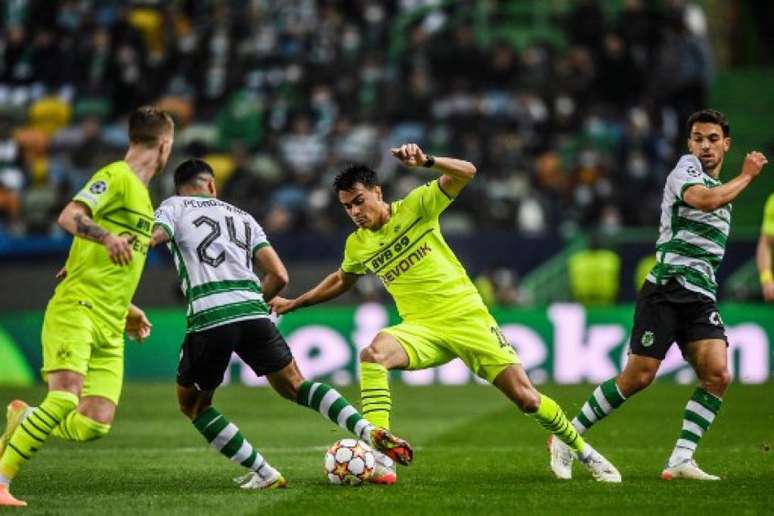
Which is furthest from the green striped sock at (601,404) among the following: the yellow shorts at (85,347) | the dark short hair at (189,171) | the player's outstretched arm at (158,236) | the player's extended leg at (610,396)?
the yellow shorts at (85,347)

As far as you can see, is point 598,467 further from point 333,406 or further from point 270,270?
point 270,270

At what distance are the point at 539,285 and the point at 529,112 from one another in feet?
12.5

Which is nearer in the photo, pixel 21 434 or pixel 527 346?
pixel 21 434

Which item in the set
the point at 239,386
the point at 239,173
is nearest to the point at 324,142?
the point at 239,173

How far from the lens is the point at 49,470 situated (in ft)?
38.7

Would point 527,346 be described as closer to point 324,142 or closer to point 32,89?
point 324,142

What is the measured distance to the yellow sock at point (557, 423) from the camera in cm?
1057

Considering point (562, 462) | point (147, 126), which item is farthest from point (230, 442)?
point (562, 462)

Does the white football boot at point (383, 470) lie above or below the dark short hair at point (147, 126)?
below

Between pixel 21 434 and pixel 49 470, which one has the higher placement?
pixel 21 434

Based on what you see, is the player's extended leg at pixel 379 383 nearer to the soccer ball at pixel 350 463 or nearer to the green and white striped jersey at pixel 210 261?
the soccer ball at pixel 350 463

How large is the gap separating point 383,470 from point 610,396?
1.78 m

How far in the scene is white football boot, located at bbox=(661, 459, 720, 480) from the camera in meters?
10.6

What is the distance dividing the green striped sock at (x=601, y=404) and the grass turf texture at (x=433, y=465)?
402 mm
